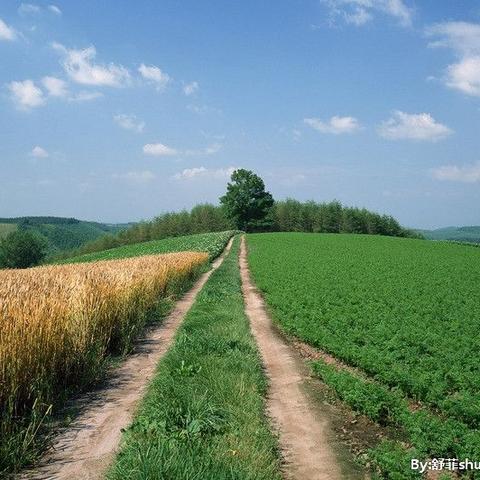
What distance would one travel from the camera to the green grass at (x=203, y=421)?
4766 millimetres

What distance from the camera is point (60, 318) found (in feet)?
25.0

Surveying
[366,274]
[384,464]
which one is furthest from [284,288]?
[384,464]

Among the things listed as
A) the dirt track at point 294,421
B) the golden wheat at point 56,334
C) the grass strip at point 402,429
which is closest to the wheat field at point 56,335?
the golden wheat at point 56,334

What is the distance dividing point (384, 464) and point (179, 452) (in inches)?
105

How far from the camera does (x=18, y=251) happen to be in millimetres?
100188

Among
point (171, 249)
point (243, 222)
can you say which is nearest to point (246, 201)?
point (243, 222)

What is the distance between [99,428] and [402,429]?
459 cm

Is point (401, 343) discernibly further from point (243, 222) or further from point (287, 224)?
point (287, 224)

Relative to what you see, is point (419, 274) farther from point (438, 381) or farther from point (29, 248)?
point (29, 248)

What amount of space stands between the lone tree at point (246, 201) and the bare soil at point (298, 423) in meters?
84.1

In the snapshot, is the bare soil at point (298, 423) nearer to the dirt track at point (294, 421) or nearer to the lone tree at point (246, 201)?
the dirt track at point (294, 421)

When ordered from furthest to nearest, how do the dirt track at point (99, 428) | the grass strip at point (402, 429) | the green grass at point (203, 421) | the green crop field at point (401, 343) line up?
the green crop field at point (401, 343) → the grass strip at point (402, 429) → the dirt track at point (99, 428) → the green grass at point (203, 421)

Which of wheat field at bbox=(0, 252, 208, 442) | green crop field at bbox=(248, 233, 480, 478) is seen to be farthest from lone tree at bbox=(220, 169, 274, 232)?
wheat field at bbox=(0, 252, 208, 442)

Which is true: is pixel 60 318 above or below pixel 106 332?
above
